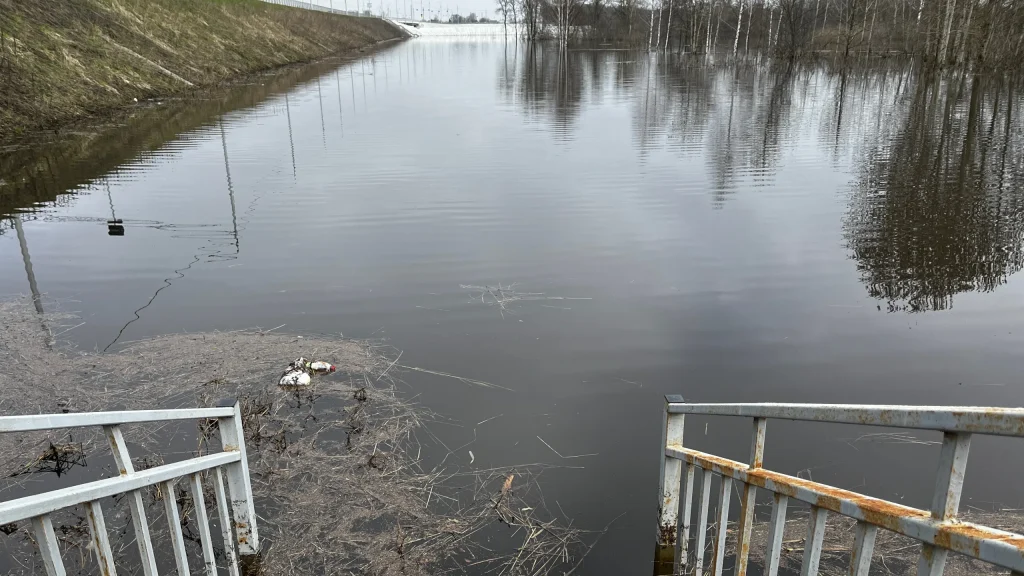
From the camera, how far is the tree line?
113ft

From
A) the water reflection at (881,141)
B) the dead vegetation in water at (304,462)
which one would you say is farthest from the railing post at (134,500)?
the water reflection at (881,141)

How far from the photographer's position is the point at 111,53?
25.0m

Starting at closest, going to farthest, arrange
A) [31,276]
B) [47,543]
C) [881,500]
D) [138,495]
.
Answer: [881,500] → [47,543] → [138,495] → [31,276]

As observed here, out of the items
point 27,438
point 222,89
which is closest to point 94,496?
point 27,438

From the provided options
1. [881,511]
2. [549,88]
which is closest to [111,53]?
[549,88]

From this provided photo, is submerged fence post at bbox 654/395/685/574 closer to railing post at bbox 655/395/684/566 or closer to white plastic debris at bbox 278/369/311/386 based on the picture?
railing post at bbox 655/395/684/566

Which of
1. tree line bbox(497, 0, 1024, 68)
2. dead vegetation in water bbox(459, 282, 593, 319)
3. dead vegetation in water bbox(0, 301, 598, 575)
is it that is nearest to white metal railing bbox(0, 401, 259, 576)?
dead vegetation in water bbox(0, 301, 598, 575)

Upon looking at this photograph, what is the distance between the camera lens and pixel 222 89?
101ft

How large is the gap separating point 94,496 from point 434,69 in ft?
162

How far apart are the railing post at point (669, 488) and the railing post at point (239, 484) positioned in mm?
2267

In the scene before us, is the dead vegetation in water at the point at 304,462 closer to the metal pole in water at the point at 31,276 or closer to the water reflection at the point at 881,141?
the metal pole in water at the point at 31,276

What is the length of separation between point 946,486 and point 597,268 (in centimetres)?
777

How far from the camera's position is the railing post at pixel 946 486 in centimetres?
176

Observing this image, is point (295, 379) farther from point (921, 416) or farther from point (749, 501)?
point (921, 416)
